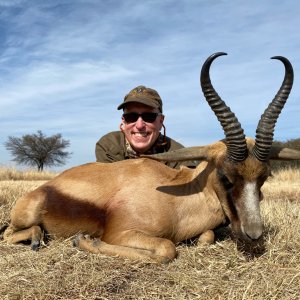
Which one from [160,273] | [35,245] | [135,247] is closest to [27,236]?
[35,245]

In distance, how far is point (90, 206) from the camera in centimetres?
510

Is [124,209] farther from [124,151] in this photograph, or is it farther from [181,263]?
[124,151]

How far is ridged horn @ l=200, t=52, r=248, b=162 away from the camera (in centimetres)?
449

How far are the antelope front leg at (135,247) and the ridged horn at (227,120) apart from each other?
1.15 metres

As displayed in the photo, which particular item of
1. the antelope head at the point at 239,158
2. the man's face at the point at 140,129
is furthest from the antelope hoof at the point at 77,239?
the man's face at the point at 140,129

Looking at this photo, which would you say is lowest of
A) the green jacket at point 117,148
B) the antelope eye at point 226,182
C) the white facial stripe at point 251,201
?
the white facial stripe at point 251,201

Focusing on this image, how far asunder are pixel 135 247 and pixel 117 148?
11.2 ft

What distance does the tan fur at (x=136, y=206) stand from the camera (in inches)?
177

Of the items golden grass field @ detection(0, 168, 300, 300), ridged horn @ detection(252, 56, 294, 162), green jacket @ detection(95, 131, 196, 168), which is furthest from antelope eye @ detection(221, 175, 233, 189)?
green jacket @ detection(95, 131, 196, 168)

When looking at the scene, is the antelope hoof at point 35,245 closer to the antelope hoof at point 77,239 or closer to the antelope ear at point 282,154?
the antelope hoof at point 77,239

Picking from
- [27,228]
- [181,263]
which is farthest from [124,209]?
[27,228]

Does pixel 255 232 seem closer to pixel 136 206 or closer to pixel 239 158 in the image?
pixel 239 158

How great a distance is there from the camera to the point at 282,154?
5.09m

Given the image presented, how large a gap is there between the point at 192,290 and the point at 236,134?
5.82ft
